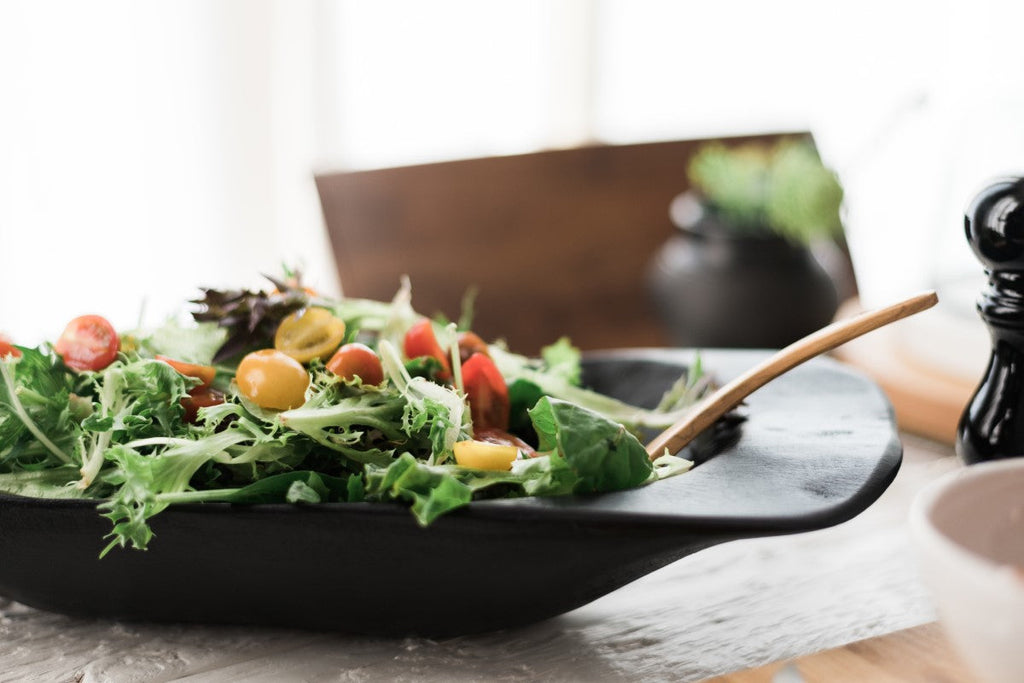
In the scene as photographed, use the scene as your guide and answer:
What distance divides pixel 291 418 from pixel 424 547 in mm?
175

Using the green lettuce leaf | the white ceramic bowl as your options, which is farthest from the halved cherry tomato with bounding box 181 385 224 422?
the white ceramic bowl

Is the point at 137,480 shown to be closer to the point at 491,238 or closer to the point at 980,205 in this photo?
the point at 980,205

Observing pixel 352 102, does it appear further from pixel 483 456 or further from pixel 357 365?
pixel 483 456

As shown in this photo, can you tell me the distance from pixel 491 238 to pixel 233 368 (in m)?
1.34

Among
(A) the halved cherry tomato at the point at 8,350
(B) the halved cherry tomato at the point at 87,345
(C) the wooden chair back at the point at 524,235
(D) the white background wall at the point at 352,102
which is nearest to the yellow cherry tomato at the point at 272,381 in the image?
(B) the halved cherry tomato at the point at 87,345

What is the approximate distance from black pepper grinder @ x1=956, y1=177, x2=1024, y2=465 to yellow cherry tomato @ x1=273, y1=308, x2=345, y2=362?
0.61m

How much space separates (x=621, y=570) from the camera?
0.83 meters

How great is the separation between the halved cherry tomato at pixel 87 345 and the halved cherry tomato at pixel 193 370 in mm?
50

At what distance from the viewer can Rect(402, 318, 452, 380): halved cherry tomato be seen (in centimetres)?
111

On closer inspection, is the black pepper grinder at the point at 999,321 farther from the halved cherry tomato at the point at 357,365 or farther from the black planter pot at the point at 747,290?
the black planter pot at the point at 747,290

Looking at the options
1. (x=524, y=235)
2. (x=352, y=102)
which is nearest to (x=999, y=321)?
(x=524, y=235)

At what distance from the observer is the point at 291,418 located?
2.88 feet

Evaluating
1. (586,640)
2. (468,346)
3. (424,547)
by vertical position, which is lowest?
(586,640)

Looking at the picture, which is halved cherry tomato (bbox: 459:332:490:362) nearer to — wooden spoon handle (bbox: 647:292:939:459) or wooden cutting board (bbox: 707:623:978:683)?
wooden spoon handle (bbox: 647:292:939:459)
